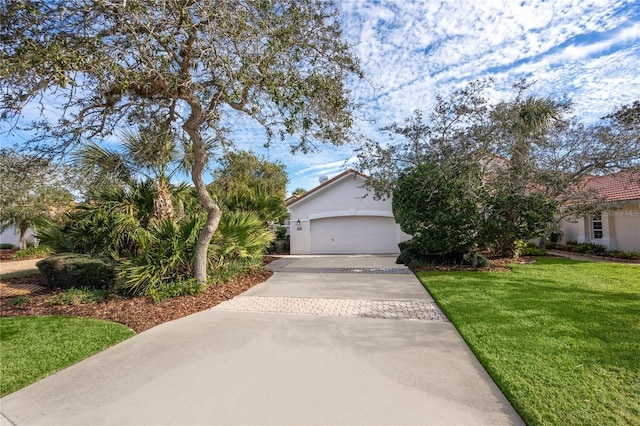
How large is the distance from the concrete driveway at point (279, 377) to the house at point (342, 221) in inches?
446

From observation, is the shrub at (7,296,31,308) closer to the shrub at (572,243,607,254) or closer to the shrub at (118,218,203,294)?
the shrub at (118,218,203,294)

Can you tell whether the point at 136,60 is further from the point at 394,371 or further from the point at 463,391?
the point at 463,391

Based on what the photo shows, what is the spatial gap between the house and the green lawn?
869 centimetres

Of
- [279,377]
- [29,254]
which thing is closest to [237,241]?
[279,377]

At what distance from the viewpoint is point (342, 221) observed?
57.2 ft

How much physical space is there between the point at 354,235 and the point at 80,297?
12.8m

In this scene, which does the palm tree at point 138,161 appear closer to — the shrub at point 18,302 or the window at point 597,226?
the shrub at point 18,302

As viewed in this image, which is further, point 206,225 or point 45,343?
point 206,225

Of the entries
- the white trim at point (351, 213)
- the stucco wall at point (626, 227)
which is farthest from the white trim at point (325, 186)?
the stucco wall at point (626, 227)

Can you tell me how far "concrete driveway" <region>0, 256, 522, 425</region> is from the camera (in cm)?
276

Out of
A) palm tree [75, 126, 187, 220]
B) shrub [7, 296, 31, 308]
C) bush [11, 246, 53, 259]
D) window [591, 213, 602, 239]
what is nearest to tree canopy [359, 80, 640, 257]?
window [591, 213, 602, 239]

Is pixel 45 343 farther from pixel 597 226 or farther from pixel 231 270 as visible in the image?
pixel 597 226

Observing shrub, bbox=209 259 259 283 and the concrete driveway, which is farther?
shrub, bbox=209 259 259 283

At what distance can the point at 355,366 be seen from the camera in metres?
3.62
